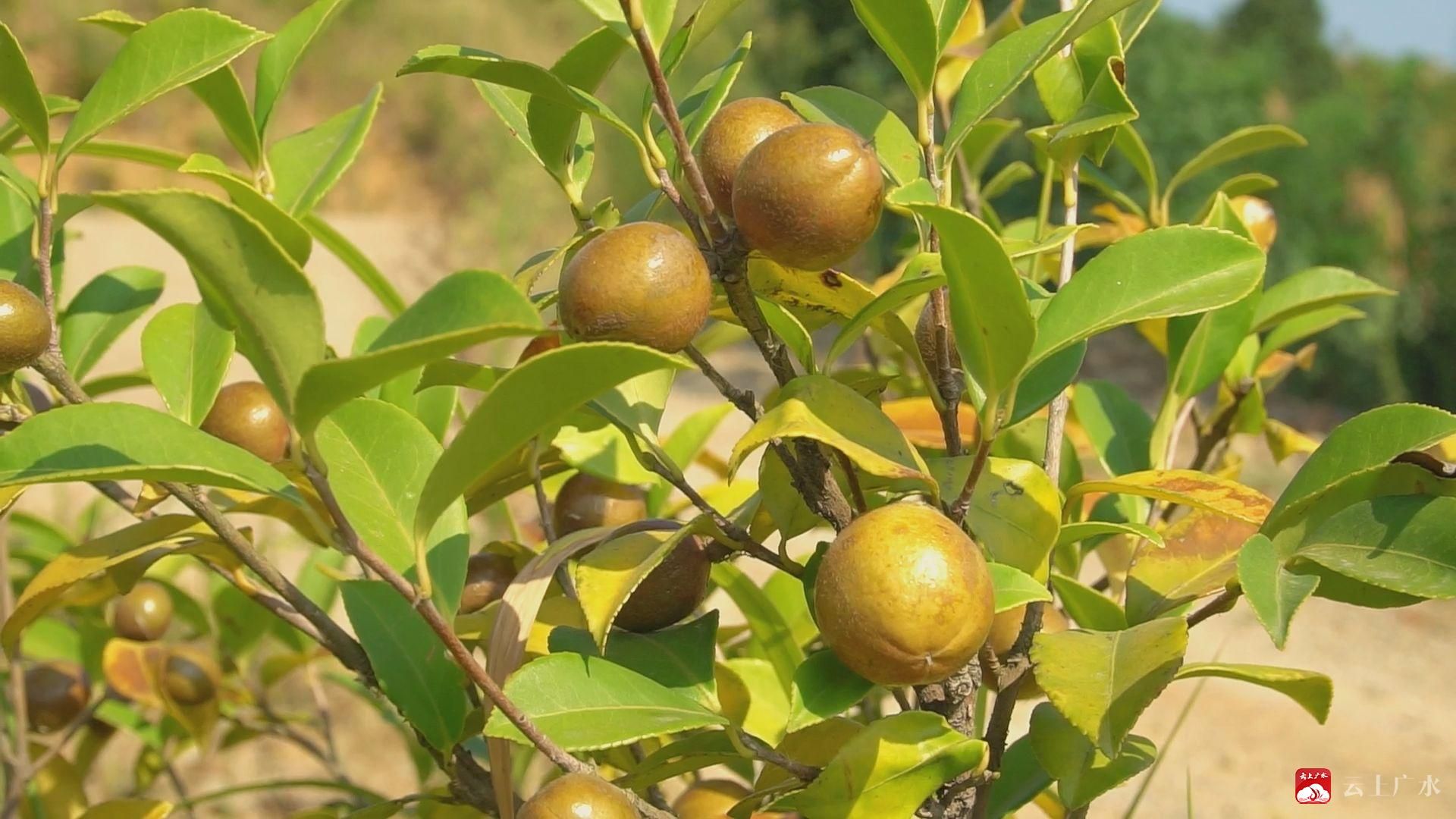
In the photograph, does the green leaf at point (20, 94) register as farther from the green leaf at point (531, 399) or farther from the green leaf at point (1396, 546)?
the green leaf at point (1396, 546)

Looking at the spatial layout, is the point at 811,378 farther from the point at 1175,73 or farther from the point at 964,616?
the point at 1175,73

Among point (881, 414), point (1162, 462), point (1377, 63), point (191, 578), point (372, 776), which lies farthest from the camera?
point (1377, 63)

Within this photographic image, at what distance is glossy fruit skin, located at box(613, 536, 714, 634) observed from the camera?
2.04ft

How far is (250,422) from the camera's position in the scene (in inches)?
30.8

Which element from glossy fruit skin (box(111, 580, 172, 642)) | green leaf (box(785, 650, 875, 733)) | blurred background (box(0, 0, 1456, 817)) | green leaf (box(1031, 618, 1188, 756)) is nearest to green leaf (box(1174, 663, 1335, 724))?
green leaf (box(1031, 618, 1188, 756))

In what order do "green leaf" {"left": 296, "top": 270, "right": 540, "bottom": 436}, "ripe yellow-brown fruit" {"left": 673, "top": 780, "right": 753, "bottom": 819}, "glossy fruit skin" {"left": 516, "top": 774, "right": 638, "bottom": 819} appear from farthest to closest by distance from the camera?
"ripe yellow-brown fruit" {"left": 673, "top": 780, "right": 753, "bottom": 819}
"glossy fruit skin" {"left": 516, "top": 774, "right": 638, "bottom": 819}
"green leaf" {"left": 296, "top": 270, "right": 540, "bottom": 436}

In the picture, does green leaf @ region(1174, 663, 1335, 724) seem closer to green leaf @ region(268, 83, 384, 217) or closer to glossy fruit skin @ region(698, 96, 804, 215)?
glossy fruit skin @ region(698, 96, 804, 215)

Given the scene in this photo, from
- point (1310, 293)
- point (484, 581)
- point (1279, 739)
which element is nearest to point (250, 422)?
point (484, 581)

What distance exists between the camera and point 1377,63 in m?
12.3

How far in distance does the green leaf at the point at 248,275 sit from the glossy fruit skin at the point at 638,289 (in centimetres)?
10

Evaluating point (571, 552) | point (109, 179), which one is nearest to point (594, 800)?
point (571, 552)

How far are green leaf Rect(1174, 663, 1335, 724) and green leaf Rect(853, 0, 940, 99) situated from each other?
30 cm

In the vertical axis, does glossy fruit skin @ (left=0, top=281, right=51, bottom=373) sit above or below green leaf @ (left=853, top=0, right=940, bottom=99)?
below

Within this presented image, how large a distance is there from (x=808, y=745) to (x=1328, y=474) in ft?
1.03
